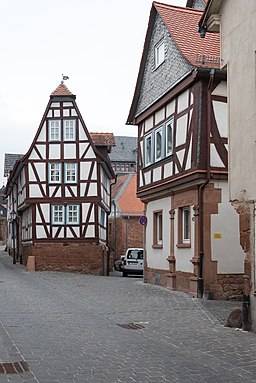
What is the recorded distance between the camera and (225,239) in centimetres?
1761

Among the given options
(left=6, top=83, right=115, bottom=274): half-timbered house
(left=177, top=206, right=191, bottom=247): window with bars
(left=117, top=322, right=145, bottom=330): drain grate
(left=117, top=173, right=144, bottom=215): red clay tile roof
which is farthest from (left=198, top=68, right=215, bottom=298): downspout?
(left=117, top=173, right=144, bottom=215): red clay tile roof

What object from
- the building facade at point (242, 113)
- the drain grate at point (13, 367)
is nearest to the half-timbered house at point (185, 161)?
the building facade at point (242, 113)

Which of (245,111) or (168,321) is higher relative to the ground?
(245,111)

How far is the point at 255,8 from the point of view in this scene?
37.8 feet

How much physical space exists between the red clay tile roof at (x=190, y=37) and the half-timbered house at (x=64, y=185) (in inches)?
501

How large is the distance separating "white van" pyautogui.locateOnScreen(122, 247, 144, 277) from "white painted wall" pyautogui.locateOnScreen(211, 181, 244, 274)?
1601cm

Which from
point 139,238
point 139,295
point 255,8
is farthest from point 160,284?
point 139,238

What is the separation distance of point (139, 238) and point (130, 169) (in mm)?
31452

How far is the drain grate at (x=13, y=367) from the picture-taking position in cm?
786

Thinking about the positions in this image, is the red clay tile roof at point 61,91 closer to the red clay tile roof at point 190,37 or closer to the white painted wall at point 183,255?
the red clay tile roof at point 190,37

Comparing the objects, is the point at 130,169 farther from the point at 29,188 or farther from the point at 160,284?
the point at 160,284

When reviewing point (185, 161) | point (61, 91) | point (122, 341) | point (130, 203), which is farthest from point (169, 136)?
point (130, 203)

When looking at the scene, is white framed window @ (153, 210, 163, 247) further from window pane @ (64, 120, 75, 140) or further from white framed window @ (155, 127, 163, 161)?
window pane @ (64, 120, 75, 140)

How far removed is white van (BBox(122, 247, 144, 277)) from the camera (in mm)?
33438
